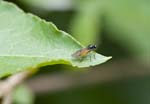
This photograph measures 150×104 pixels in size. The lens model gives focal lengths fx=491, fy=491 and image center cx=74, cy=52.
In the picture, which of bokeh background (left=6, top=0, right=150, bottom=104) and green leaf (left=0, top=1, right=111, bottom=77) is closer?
green leaf (left=0, top=1, right=111, bottom=77)

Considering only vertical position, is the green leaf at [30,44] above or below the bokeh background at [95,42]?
below

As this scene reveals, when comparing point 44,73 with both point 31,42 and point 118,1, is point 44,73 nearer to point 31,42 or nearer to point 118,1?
point 118,1

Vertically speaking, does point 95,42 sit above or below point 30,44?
Answer: above

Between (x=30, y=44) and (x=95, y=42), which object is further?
(x=95, y=42)

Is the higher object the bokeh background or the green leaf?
the bokeh background
